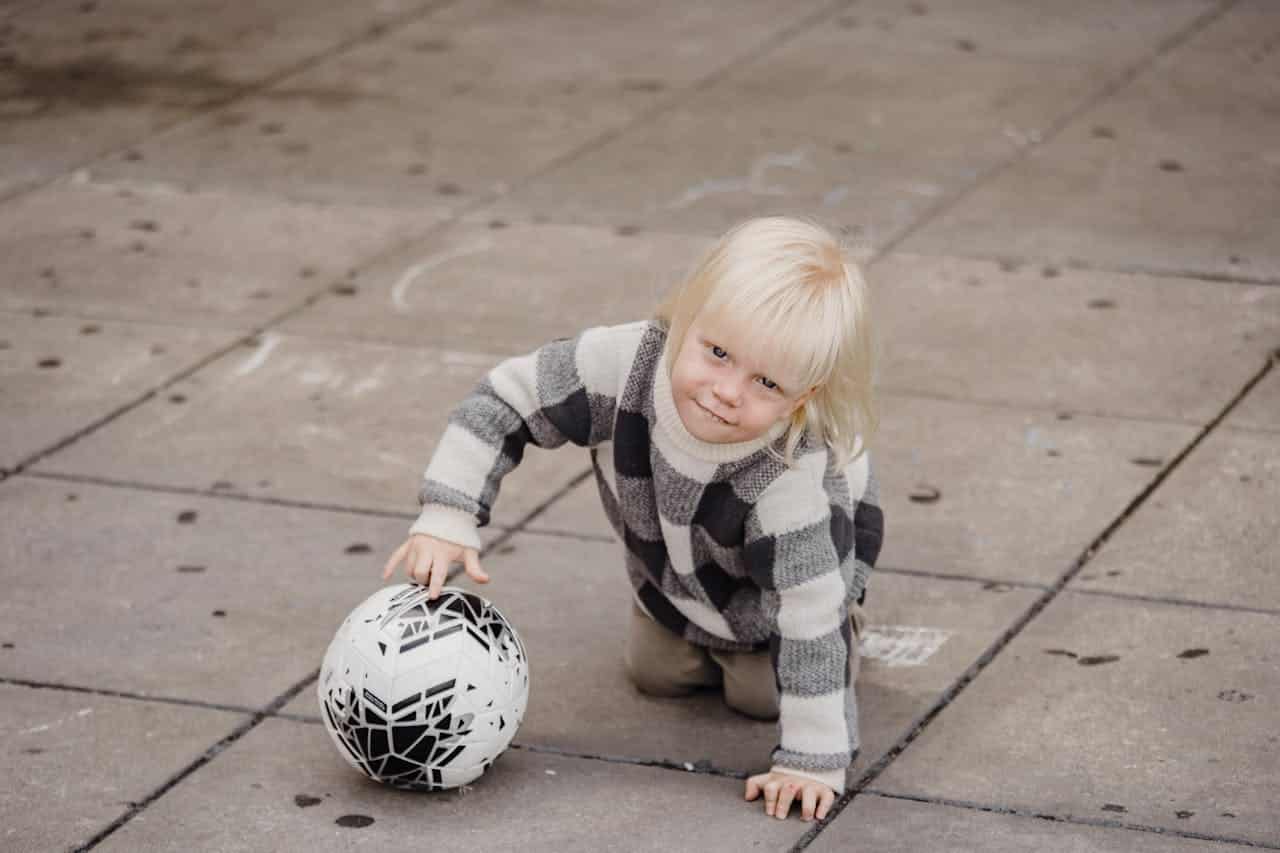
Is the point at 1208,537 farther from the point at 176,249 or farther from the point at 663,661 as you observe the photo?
the point at 176,249

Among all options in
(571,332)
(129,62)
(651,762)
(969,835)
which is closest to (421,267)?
(571,332)

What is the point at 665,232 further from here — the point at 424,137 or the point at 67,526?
the point at 67,526

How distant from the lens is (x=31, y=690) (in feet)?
13.5

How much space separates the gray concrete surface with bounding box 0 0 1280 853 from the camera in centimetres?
381

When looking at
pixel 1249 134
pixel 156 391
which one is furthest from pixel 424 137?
pixel 1249 134

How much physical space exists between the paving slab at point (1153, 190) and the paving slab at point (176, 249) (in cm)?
187

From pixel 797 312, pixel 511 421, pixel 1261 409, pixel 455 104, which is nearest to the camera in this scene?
pixel 797 312

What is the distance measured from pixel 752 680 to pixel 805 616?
0.39 m

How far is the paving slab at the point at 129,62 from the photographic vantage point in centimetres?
Result: 793

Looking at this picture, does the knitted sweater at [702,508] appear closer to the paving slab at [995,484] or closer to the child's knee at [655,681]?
the child's knee at [655,681]

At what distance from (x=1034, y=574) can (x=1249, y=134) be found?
3.58 m

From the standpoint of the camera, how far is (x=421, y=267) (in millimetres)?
6547

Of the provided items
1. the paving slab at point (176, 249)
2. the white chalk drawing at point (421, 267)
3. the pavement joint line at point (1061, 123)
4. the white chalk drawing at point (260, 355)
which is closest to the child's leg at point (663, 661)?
the white chalk drawing at point (260, 355)

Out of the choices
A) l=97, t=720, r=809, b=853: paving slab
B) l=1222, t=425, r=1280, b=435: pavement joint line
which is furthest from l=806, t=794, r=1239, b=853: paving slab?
l=1222, t=425, r=1280, b=435: pavement joint line
